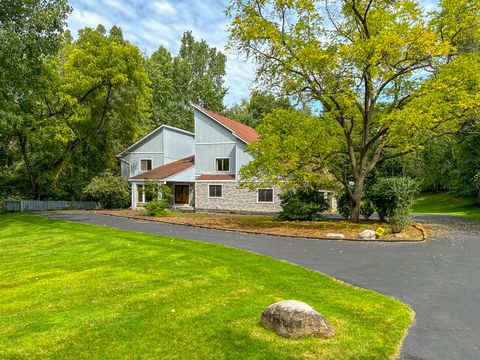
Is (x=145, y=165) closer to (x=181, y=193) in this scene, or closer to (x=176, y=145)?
(x=176, y=145)

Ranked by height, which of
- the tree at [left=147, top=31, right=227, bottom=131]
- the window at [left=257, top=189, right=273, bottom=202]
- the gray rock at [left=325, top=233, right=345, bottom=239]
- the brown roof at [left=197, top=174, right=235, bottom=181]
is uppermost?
the tree at [left=147, top=31, right=227, bottom=131]

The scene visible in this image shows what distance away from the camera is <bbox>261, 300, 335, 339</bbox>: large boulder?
4.72 meters

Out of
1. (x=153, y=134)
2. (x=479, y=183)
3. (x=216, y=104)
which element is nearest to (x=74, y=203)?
(x=153, y=134)

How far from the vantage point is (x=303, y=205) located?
20891mm

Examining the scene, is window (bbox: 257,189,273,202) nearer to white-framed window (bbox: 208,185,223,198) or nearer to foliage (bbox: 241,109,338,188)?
white-framed window (bbox: 208,185,223,198)

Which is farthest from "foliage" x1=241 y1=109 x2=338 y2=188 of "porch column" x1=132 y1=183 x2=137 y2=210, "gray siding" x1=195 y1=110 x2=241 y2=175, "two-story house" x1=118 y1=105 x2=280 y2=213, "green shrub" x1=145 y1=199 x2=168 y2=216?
"porch column" x1=132 y1=183 x2=137 y2=210

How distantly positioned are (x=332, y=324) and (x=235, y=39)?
16.8m

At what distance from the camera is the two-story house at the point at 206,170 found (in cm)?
2967

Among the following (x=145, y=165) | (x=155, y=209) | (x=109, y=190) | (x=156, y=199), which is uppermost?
(x=145, y=165)

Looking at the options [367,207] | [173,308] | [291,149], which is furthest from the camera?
[367,207]

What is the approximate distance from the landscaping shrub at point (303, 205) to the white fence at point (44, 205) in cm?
2172

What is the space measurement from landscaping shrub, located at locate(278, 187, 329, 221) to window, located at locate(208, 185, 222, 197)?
9509 mm

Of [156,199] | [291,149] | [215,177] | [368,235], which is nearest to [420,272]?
[368,235]

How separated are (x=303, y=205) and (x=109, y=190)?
18849 mm
